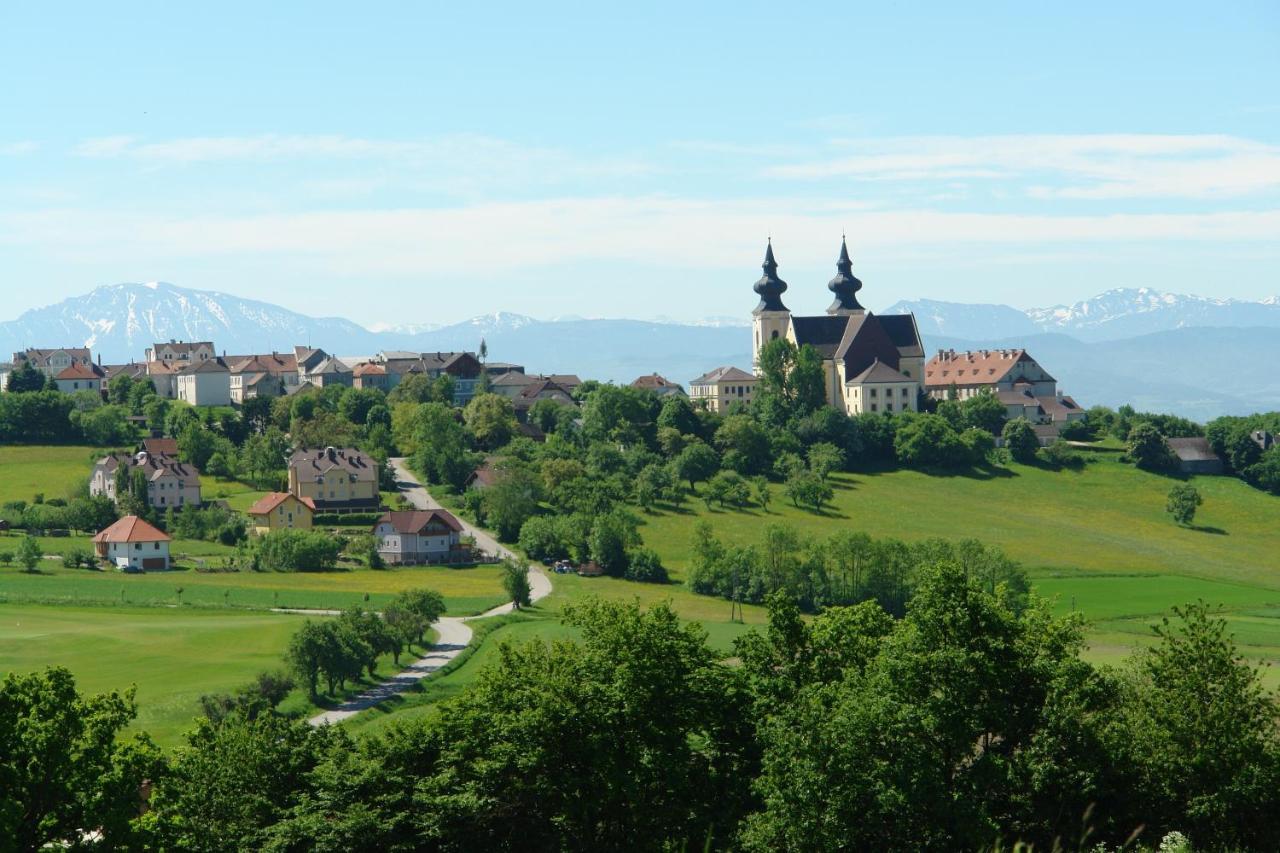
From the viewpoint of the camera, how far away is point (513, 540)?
110 meters

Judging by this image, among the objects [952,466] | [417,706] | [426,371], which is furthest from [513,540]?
[426,371]

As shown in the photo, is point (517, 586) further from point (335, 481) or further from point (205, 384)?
point (205, 384)

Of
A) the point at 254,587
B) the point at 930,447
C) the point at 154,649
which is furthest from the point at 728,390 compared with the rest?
the point at 154,649

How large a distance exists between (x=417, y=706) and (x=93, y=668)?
1359cm

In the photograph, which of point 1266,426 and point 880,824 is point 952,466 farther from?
point 880,824

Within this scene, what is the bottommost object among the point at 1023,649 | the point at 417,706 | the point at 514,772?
the point at 417,706

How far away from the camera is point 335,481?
119m

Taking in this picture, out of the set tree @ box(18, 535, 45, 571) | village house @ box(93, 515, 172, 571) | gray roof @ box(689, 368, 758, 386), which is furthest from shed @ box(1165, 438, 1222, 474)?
tree @ box(18, 535, 45, 571)

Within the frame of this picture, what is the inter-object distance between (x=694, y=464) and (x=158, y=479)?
123 feet

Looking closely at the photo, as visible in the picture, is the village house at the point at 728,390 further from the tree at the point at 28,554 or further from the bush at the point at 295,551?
the tree at the point at 28,554

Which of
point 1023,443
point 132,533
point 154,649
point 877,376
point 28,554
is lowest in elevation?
point 154,649

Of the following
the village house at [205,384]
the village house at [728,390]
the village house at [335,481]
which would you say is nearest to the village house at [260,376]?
the village house at [205,384]

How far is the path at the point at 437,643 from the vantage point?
2501 inches

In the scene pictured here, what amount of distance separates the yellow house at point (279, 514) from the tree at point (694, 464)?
27.4 meters
